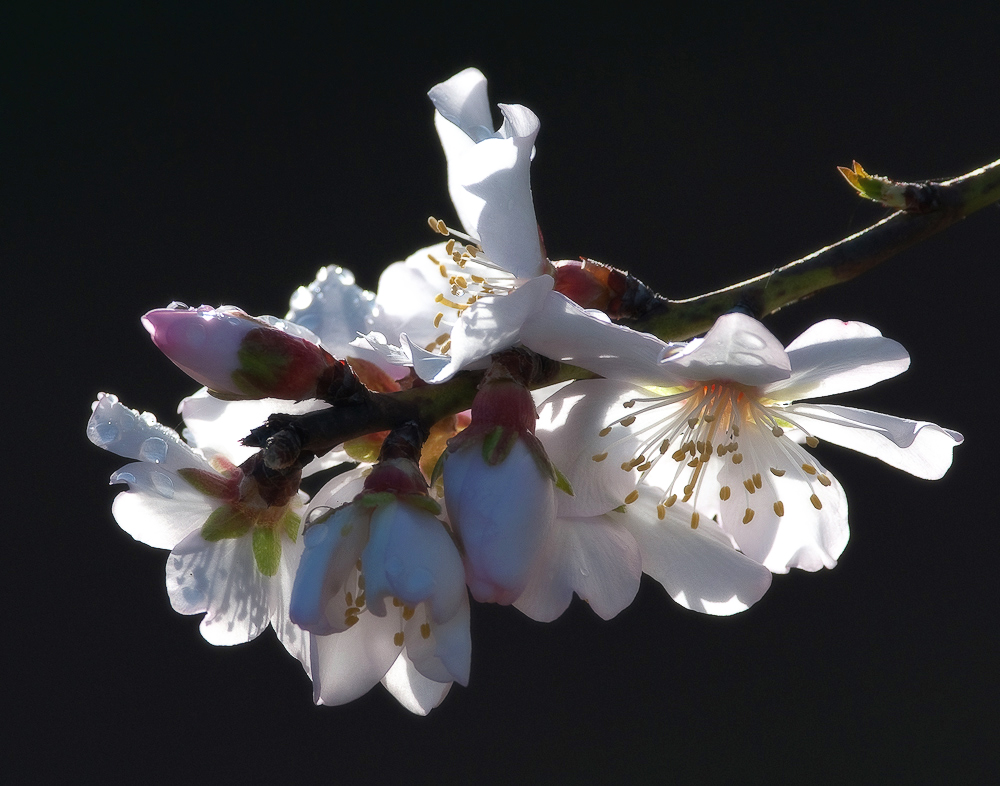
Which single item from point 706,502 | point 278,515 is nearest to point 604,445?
point 706,502

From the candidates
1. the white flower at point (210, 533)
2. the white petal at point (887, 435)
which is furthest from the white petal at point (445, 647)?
the white petal at point (887, 435)

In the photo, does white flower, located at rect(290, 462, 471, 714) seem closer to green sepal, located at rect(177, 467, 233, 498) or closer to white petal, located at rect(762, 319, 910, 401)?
green sepal, located at rect(177, 467, 233, 498)

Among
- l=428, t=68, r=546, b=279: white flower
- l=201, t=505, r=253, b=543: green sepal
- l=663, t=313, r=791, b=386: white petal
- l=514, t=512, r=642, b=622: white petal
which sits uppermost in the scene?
l=428, t=68, r=546, b=279: white flower

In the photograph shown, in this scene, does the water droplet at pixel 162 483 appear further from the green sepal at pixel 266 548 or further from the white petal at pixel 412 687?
the white petal at pixel 412 687

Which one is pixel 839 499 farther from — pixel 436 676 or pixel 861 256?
pixel 436 676

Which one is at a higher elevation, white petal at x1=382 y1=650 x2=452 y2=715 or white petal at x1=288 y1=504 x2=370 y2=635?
white petal at x1=288 y1=504 x2=370 y2=635

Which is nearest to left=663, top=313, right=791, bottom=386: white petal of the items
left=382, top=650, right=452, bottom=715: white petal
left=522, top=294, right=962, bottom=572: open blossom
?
left=522, top=294, right=962, bottom=572: open blossom

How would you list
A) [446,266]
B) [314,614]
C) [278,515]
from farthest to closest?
[446,266]
[278,515]
[314,614]
